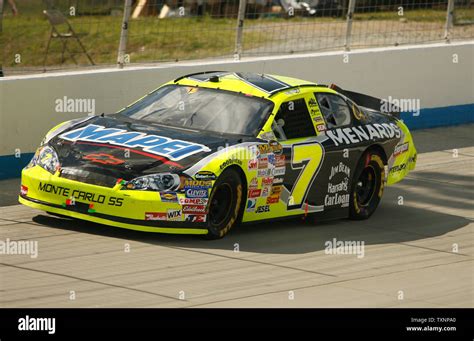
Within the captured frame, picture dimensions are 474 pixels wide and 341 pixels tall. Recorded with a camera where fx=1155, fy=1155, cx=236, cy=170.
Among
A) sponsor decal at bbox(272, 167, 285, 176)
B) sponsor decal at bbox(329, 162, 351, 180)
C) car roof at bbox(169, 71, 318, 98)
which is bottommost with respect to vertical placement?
sponsor decal at bbox(329, 162, 351, 180)

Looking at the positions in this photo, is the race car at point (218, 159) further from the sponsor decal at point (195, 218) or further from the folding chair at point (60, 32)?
the folding chair at point (60, 32)

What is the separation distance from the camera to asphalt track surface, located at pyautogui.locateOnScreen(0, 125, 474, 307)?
29.0ft

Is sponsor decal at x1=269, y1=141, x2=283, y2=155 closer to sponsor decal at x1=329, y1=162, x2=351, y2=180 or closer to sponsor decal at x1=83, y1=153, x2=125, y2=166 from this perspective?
sponsor decal at x1=329, y1=162, x2=351, y2=180

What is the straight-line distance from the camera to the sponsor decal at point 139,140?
Result: 10.5m

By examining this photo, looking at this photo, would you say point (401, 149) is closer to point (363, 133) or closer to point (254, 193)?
point (363, 133)

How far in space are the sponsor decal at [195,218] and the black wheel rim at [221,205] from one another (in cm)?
16

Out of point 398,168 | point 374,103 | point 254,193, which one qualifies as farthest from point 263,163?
point 374,103

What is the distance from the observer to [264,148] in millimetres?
11000

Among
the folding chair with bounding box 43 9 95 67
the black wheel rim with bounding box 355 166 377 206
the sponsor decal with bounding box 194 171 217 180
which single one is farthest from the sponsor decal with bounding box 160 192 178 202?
the folding chair with bounding box 43 9 95 67

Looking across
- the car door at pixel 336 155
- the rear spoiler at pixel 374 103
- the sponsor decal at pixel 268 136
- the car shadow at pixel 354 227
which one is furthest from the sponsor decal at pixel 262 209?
the rear spoiler at pixel 374 103

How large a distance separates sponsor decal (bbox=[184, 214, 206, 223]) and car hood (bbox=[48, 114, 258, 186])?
425mm

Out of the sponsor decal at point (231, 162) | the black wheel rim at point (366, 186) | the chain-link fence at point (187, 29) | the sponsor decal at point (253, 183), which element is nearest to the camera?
the sponsor decal at point (231, 162)

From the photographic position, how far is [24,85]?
13.2 metres
